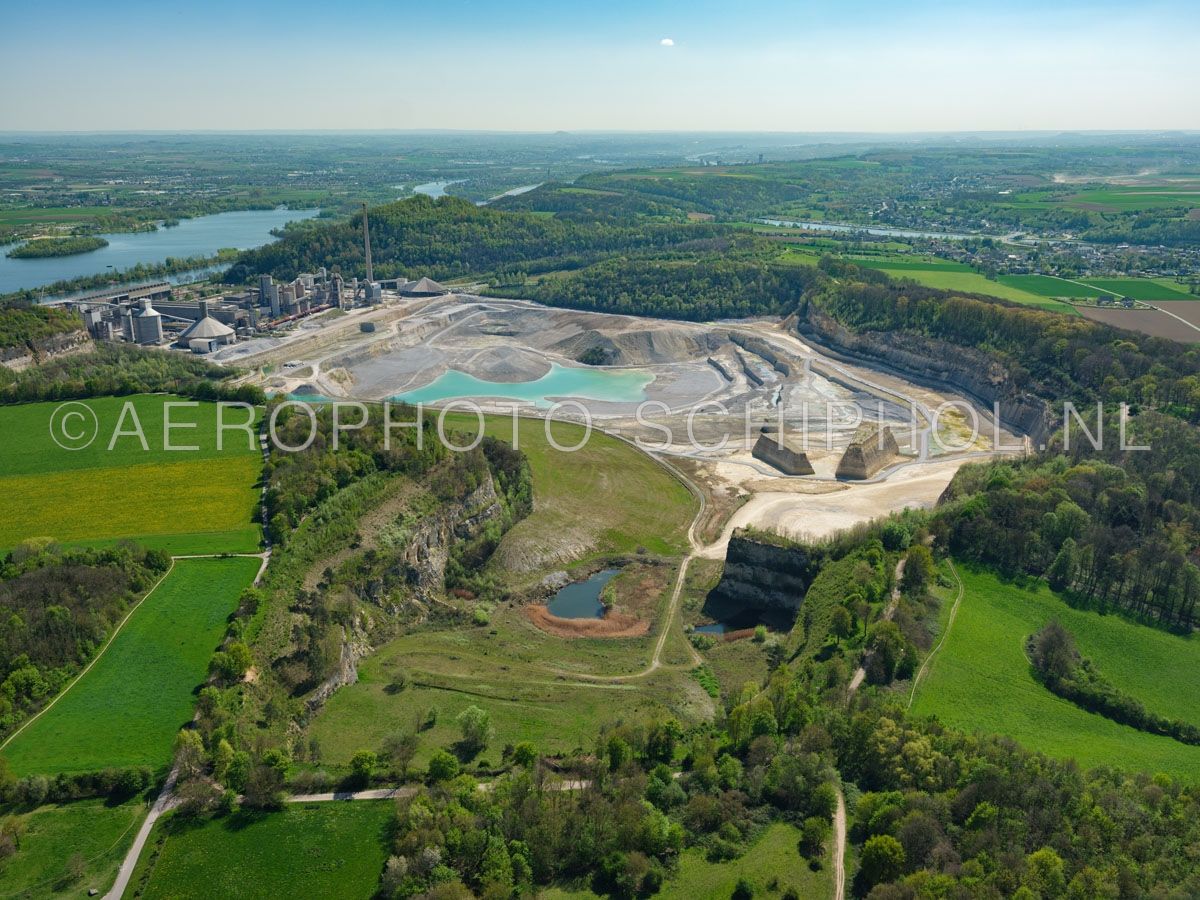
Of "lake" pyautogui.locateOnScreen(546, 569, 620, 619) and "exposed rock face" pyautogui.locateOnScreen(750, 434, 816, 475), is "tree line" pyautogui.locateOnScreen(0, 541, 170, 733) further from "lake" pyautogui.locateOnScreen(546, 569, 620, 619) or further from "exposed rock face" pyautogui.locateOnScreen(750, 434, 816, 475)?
"exposed rock face" pyautogui.locateOnScreen(750, 434, 816, 475)

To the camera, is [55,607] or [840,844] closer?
[840,844]

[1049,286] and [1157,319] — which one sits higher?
[1049,286]

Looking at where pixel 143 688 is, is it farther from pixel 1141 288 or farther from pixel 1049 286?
pixel 1141 288

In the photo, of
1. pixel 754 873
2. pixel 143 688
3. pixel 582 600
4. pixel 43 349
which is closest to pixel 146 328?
pixel 43 349

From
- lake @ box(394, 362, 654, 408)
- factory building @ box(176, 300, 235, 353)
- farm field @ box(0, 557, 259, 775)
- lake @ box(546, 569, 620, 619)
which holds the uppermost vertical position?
factory building @ box(176, 300, 235, 353)

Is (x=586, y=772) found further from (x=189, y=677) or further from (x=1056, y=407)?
(x=1056, y=407)

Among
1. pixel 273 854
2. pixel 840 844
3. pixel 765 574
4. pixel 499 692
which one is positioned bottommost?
pixel 499 692

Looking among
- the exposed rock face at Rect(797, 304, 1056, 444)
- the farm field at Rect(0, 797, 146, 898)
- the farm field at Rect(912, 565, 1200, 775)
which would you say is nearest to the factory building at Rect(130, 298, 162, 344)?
the exposed rock face at Rect(797, 304, 1056, 444)
